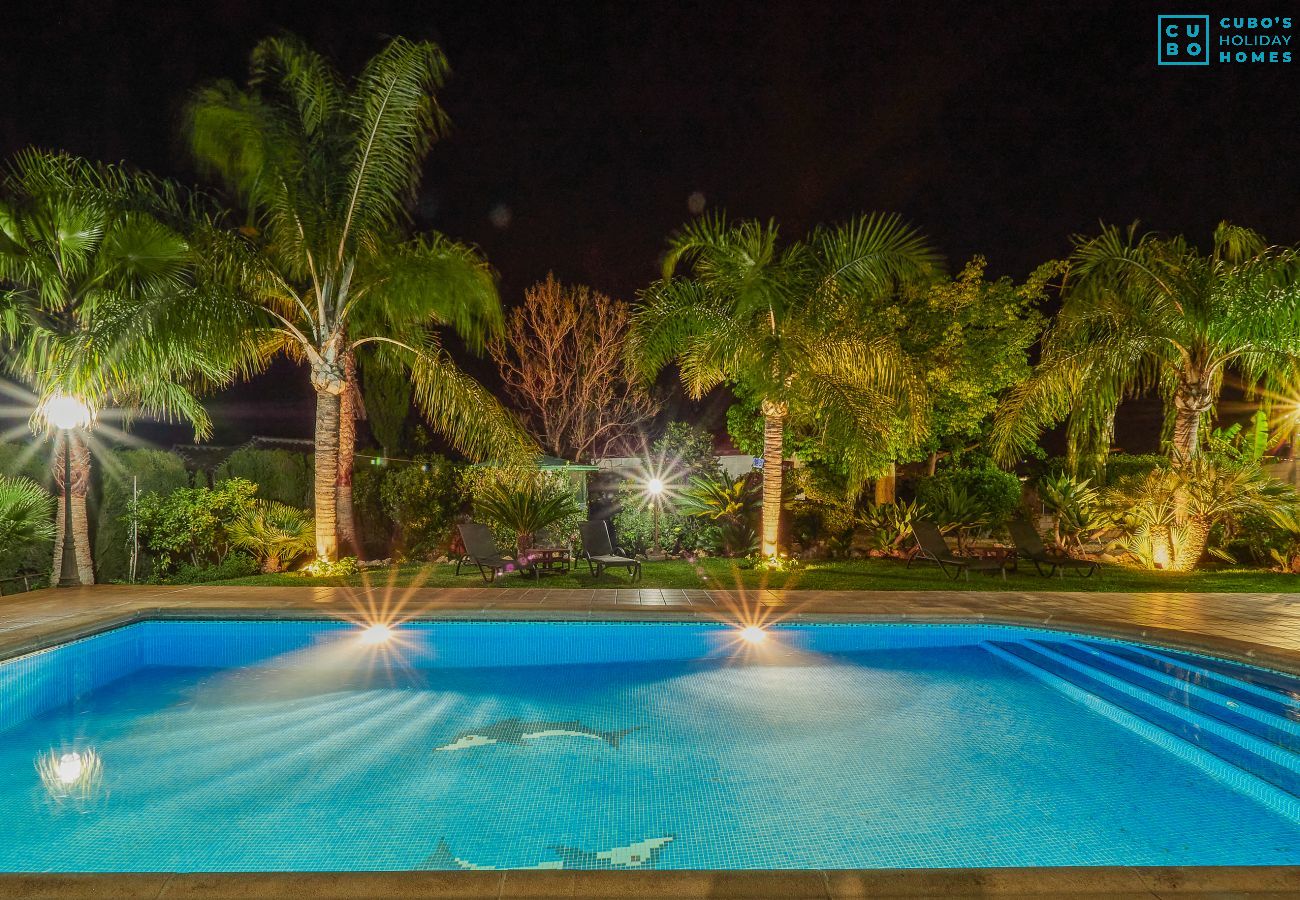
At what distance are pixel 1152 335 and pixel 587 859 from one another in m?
10.9

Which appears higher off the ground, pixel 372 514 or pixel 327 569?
pixel 372 514

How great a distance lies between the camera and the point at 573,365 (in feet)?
69.2

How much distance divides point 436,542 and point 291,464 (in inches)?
109

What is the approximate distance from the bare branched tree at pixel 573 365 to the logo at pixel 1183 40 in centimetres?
1260

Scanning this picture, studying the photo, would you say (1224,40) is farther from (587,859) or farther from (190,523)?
(190,523)

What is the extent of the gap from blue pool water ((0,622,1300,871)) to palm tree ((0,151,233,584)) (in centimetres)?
300

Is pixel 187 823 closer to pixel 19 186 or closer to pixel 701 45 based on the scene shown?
pixel 19 186

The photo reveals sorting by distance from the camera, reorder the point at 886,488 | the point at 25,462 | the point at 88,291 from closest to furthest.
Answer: the point at 88,291 < the point at 25,462 < the point at 886,488

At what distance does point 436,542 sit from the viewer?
1361 cm

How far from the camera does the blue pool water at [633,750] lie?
3.93m

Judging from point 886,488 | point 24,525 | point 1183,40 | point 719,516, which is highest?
point 1183,40

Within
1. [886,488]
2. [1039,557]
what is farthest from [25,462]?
[886,488]

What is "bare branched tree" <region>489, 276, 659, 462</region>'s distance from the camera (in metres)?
20.9

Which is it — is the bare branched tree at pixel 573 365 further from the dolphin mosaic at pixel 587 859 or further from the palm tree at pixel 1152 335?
the dolphin mosaic at pixel 587 859
